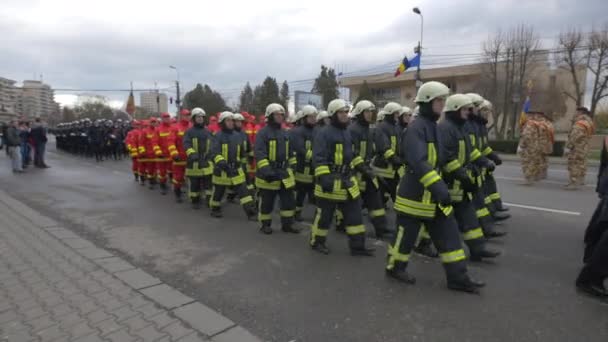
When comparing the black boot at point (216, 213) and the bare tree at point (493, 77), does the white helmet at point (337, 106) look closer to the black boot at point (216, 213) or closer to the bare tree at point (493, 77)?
the black boot at point (216, 213)

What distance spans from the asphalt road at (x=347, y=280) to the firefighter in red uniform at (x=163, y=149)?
2.22m

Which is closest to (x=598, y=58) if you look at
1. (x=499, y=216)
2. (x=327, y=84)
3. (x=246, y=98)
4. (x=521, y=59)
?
(x=521, y=59)

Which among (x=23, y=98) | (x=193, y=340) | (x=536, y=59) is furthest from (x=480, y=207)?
(x=23, y=98)

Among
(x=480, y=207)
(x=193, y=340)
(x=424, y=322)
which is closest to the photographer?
(x=193, y=340)

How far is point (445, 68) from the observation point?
50062 millimetres

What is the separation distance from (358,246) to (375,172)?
186cm

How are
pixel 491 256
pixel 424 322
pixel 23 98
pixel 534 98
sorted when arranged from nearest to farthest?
pixel 424 322
pixel 491 256
pixel 534 98
pixel 23 98

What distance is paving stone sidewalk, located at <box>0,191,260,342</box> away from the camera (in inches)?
118

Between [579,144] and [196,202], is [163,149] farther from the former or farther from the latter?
[579,144]

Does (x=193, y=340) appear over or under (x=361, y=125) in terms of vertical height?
under

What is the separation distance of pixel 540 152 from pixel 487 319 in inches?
340

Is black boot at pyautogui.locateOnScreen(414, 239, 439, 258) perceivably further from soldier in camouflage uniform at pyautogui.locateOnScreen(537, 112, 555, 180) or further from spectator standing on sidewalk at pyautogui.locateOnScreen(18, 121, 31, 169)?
spectator standing on sidewalk at pyautogui.locateOnScreen(18, 121, 31, 169)

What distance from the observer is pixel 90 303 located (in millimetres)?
3477

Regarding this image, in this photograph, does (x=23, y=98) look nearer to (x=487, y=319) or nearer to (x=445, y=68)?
(x=445, y=68)
